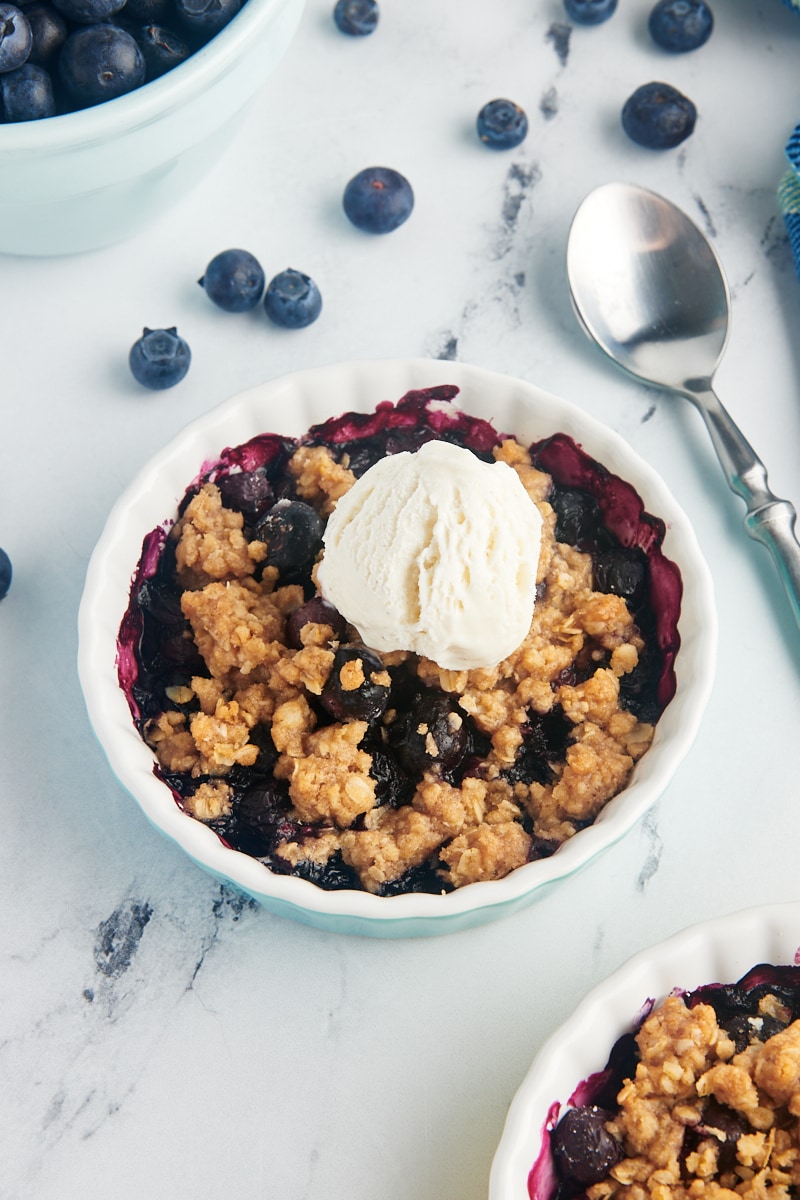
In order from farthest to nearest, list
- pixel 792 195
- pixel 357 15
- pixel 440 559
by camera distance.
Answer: pixel 357 15 → pixel 792 195 → pixel 440 559

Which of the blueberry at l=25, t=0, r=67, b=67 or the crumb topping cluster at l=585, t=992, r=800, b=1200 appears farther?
the blueberry at l=25, t=0, r=67, b=67

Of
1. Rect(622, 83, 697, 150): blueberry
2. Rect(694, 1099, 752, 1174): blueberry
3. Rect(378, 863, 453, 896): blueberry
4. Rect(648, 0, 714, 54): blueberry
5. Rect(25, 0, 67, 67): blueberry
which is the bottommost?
Rect(378, 863, 453, 896): blueberry

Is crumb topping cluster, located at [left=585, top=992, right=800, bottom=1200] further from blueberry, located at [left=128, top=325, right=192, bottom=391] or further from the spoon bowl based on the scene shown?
blueberry, located at [left=128, top=325, right=192, bottom=391]

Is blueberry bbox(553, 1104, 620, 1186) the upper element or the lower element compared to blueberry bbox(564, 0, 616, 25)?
lower

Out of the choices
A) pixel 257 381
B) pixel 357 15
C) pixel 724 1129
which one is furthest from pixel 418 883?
pixel 357 15

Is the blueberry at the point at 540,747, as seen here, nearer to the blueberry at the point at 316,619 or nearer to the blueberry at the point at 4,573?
the blueberry at the point at 316,619

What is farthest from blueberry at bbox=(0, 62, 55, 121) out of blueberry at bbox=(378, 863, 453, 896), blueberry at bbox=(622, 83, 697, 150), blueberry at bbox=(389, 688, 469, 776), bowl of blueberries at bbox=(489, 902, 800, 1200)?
bowl of blueberries at bbox=(489, 902, 800, 1200)

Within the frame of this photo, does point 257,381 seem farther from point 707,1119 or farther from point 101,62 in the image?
point 707,1119
